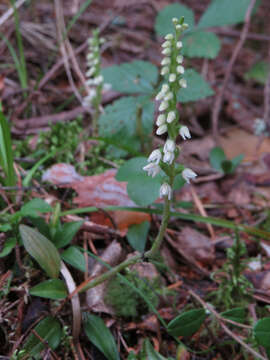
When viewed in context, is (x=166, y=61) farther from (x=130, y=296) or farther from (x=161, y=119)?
(x=130, y=296)

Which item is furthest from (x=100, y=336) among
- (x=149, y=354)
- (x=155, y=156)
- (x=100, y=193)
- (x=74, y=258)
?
(x=100, y=193)

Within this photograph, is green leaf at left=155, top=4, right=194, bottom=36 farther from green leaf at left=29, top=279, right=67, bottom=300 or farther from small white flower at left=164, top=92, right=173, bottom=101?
green leaf at left=29, top=279, right=67, bottom=300

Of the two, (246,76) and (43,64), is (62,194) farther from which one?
(246,76)

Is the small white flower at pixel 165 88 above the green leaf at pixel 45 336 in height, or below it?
above

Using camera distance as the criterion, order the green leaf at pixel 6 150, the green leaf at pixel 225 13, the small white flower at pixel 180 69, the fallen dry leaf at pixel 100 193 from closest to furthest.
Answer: the small white flower at pixel 180 69 < the green leaf at pixel 6 150 < the fallen dry leaf at pixel 100 193 < the green leaf at pixel 225 13

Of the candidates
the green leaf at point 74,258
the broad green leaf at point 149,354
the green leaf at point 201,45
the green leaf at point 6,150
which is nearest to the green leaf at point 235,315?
the broad green leaf at point 149,354

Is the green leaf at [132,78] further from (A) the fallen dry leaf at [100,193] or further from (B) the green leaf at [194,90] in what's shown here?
(A) the fallen dry leaf at [100,193]
